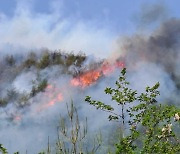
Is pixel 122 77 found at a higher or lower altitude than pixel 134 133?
higher

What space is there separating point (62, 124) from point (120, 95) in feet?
20.7

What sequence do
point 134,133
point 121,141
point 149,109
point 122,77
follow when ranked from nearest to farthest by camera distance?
point 121,141 < point 134,133 < point 149,109 < point 122,77

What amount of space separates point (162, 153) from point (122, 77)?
22.4 feet

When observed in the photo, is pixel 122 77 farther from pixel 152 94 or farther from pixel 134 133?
pixel 134 133

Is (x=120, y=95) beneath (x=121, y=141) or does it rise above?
above

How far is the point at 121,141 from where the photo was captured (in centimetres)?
2264

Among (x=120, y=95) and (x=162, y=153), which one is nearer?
(x=162, y=153)

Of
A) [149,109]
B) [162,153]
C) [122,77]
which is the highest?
[122,77]

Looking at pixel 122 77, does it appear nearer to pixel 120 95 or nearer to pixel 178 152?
pixel 120 95

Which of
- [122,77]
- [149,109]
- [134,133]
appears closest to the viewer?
[134,133]

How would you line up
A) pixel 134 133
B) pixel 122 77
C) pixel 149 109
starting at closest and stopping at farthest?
pixel 134 133, pixel 149 109, pixel 122 77

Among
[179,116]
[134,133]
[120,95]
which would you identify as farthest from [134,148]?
[120,95]

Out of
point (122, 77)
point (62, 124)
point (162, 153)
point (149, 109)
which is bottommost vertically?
point (162, 153)

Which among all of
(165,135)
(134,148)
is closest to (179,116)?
(165,135)
